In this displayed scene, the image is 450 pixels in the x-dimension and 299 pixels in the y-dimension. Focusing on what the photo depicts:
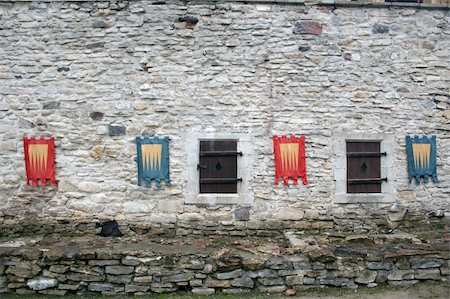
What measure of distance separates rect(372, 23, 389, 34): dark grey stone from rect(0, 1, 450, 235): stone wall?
322mm

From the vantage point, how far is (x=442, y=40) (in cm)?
773

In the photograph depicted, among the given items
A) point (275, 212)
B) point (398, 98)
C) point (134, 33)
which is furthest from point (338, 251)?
point (134, 33)

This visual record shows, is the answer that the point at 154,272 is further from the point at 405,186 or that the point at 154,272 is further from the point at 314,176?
the point at 405,186

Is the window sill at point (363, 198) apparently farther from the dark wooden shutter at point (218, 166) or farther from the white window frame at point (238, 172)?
the dark wooden shutter at point (218, 166)

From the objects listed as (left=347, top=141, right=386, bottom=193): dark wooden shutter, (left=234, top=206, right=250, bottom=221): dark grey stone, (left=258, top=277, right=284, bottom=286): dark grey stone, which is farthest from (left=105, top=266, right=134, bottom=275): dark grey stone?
(left=347, top=141, right=386, bottom=193): dark wooden shutter

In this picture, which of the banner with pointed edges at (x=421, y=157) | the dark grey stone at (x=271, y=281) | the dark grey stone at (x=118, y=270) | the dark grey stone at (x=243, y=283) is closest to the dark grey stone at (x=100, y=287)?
the dark grey stone at (x=118, y=270)

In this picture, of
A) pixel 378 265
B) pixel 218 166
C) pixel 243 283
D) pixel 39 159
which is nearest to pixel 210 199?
pixel 218 166

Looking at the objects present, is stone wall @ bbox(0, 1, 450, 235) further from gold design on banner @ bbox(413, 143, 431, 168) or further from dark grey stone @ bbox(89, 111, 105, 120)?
gold design on banner @ bbox(413, 143, 431, 168)

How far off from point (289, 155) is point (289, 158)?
0.17ft

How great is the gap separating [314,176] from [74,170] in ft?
13.7

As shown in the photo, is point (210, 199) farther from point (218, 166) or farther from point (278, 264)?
point (278, 264)

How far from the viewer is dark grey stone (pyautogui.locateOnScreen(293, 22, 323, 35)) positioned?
7559 mm

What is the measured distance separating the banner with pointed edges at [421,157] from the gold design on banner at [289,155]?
2.02m

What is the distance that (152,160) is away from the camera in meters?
7.32
